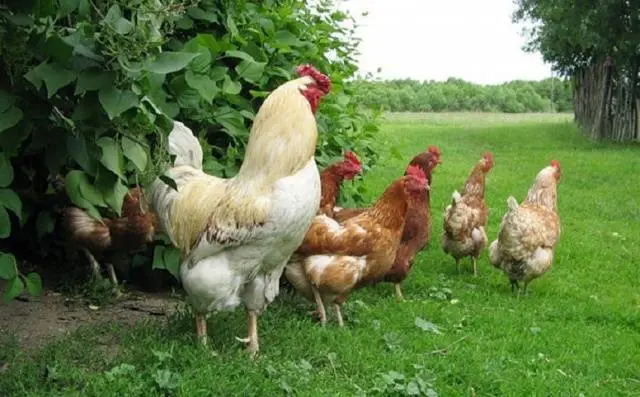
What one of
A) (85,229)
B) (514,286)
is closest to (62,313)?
(85,229)

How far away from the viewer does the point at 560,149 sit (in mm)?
21906

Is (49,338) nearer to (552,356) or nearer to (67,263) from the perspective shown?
(67,263)

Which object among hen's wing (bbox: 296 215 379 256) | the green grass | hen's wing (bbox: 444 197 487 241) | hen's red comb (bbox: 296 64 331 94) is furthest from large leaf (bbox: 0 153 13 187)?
hen's wing (bbox: 444 197 487 241)

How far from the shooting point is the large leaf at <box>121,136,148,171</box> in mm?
3311

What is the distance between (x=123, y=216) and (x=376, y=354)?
2.12m

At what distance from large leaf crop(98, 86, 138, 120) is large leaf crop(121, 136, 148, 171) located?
0.38 metres

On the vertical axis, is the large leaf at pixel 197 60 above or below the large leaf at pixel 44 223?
above

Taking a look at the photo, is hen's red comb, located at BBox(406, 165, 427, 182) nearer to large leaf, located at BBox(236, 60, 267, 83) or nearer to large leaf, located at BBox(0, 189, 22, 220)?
large leaf, located at BBox(236, 60, 267, 83)

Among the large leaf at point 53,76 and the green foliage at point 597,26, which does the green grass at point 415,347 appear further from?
the green foliage at point 597,26

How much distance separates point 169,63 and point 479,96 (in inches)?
1731

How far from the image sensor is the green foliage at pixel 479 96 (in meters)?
43.6

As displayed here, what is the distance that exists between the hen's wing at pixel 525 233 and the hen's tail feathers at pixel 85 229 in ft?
10.5

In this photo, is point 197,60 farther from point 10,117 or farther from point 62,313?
point 62,313

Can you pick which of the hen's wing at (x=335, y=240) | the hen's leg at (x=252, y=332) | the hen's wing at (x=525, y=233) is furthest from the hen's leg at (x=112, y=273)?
the hen's wing at (x=525, y=233)
